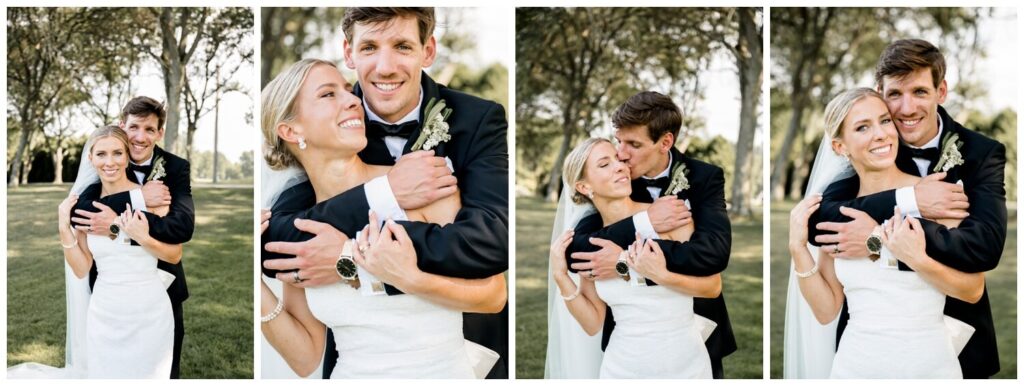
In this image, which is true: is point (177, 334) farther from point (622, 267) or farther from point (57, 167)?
point (622, 267)

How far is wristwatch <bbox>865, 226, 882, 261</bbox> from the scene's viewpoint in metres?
4.91

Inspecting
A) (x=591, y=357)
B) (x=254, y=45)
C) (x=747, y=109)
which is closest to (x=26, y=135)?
(x=254, y=45)

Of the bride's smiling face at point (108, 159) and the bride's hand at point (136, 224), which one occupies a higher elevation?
the bride's smiling face at point (108, 159)

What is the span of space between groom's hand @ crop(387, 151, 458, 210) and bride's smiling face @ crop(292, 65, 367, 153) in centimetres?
22

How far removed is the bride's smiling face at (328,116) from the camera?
4762 mm

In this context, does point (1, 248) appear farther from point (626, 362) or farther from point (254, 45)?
point (626, 362)

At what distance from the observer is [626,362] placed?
5.09 m

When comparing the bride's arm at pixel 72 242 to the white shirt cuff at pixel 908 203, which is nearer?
the white shirt cuff at pixel 908 203

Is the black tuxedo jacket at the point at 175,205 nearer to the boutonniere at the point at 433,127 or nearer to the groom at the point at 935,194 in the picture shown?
the boutonniere at the point at 433,127

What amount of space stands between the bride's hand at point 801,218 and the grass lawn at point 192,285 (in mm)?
2793

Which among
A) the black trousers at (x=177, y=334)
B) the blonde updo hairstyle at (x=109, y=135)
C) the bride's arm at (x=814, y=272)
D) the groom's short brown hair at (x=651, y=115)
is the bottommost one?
the black trousers at (x=177, y=334)

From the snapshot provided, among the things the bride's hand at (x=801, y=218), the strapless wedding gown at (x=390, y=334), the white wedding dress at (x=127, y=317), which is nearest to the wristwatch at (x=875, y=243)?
the bride's hand at (x=801, y=218)

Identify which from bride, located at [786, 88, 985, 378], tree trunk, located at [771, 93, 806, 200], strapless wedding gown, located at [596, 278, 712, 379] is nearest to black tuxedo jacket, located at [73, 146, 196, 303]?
strapless wedding gown, located at [596, 278, 712, 379]

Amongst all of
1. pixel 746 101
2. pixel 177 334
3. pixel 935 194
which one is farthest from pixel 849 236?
pixel 177 334
